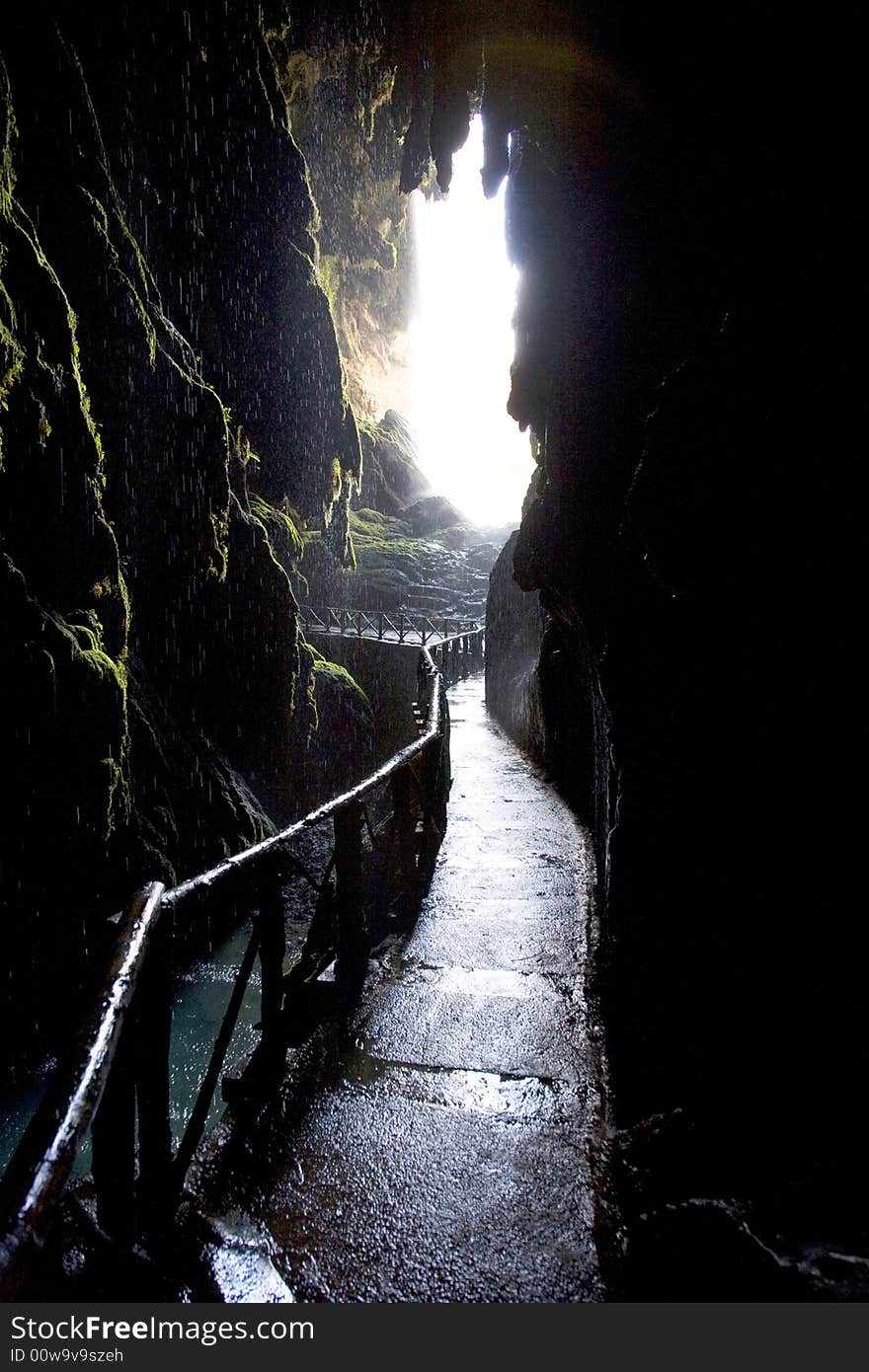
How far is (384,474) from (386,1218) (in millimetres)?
52430

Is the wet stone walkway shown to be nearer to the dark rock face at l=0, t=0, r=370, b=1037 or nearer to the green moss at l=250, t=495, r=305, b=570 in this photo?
the dark rock face at l=0, t=0, r=370, b=1037

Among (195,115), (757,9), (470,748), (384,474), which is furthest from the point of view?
(384,474)

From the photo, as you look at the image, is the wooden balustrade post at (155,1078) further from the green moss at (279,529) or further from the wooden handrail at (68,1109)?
the green moss at (279,529)

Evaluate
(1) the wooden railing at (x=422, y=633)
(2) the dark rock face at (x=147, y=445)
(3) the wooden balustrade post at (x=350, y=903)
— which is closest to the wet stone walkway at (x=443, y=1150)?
(3) the wooden balustrade post at (x=350, y=903)

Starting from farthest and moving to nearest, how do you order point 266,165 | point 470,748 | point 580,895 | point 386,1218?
point 266,165
point 470,748
point 580,895
point 386,1218

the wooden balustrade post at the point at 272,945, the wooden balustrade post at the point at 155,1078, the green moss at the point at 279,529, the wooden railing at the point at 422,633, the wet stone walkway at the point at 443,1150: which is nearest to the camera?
the wooden balustrade post at the point at 155,1078

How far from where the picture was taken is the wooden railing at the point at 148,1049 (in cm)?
111

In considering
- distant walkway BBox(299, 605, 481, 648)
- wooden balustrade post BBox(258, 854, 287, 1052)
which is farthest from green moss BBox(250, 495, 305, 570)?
wooden balustrade post BBox(258, 854, 287, 1052)

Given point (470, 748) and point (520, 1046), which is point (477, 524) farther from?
point (520, 1046)

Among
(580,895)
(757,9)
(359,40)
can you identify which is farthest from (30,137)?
(359,40)

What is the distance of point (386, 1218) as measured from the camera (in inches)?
89.6

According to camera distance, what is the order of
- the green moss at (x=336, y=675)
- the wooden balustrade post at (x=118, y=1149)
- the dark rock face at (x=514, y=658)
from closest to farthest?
1. the wooden balustrade post at (x=118, y=1149)
2. the dark rock face at (x=514, y=658)
3. the green moss at (x=336, y=675)

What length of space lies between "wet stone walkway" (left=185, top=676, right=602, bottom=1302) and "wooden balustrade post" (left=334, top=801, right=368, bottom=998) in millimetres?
247
